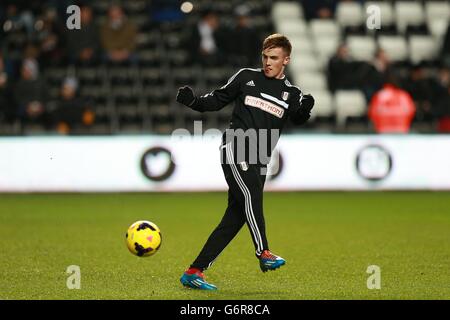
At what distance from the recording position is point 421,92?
65.4 ft

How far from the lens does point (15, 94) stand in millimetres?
18688

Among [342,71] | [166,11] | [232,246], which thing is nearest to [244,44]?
[342,71]

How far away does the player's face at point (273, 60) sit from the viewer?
8250 millimetres

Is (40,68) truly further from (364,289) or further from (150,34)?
(364,289)

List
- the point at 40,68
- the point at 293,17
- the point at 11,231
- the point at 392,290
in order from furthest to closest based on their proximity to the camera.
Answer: the point at 293,17
the point at 40,68
the point at 11,231
the point at 392,290

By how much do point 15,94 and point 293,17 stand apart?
7012 millimetres

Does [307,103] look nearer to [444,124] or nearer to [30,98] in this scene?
[30,98]

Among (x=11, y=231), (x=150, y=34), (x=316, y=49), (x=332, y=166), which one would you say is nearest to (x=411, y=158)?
(x=332, y=166)

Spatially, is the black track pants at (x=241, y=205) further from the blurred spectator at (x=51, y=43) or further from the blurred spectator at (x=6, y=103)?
the blurred spectator at (x=51, y=43)

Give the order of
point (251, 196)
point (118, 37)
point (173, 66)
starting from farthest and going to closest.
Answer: point (173, 66)
point (118, 37)
point (251, 196)

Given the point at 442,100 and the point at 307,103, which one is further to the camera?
the point at 442,100

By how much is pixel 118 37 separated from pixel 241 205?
39.3ft

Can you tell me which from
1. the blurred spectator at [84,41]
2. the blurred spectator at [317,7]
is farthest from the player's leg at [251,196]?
the blurred spectator at [317,7]

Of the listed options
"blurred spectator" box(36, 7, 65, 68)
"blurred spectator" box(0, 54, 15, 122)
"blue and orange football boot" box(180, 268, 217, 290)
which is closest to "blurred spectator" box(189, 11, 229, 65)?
"blurred spectator" box(36, 7, 65, 68)
